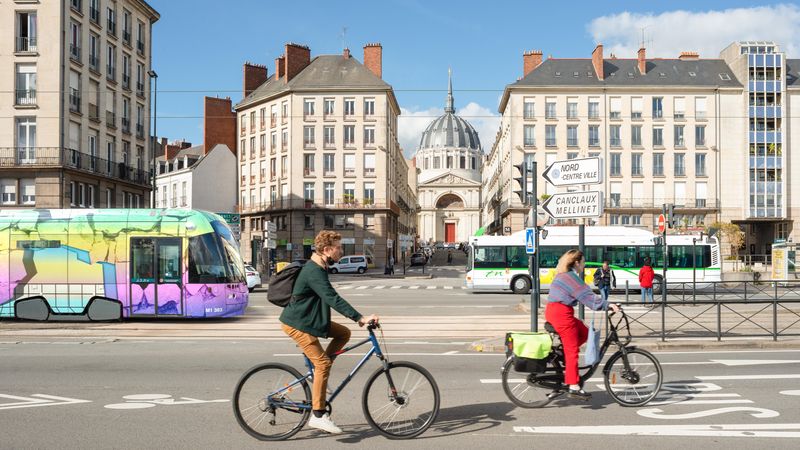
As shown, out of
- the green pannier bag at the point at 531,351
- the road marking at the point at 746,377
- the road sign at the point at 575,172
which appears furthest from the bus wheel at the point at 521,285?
the green pannier bag at the point at 531,351

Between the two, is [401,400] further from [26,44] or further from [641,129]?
[641,129]

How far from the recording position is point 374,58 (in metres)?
66.1

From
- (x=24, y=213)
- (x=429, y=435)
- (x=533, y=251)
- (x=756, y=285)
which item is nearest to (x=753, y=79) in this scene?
(x=756, y=285)

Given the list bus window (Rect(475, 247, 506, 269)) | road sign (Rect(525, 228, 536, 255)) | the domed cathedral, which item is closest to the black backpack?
road sign (Rect(525, 228, 536, 255))

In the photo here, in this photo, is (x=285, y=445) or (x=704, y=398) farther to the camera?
(x=704, y=398)

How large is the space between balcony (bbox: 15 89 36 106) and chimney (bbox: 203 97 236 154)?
32906mm

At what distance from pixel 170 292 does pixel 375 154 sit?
153 ft

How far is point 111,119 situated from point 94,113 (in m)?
1.95

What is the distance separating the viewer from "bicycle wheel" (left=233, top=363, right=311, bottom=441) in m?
6.13

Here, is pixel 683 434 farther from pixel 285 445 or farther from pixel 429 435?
pixel 285 445

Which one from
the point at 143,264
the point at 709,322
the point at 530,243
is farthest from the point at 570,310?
the point at 143,264

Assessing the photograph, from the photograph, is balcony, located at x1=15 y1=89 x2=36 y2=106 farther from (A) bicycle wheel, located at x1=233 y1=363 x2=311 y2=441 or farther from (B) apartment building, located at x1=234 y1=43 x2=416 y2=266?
(A) bicycle wheel, located at x1=233 y1=363 x2=311 y2=441

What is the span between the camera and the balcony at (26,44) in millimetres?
36594

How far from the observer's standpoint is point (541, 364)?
23.0 feet
